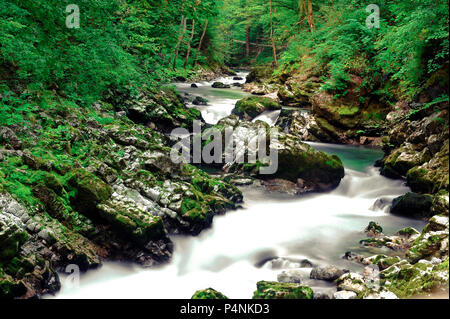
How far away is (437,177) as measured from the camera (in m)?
7.56

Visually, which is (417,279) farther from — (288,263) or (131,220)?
(131,220)

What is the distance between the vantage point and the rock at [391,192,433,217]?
7492 millimetres

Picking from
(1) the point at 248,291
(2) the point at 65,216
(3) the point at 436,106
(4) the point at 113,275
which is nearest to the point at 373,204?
(3) the point at 436,106

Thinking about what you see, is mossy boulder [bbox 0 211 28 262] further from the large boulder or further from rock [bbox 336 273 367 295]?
the large boulder

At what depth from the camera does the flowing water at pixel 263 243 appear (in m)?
5.25

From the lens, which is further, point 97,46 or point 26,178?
point 97,46

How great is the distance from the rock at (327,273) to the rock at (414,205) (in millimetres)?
3223

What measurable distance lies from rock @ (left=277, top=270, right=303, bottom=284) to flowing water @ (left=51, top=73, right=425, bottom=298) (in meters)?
0.17

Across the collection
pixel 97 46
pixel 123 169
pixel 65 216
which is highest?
pixel 97 46

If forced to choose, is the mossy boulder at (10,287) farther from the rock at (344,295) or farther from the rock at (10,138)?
the rock at (344,295)

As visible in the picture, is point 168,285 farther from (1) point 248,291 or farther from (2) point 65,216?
(2) point 65,216

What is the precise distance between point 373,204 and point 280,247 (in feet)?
11.4

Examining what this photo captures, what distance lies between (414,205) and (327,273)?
11.9 feet

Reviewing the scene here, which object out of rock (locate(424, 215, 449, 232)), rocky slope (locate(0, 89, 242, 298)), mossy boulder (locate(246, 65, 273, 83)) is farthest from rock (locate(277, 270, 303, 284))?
mossy boulder (locate(246, 65, 273, 83))
